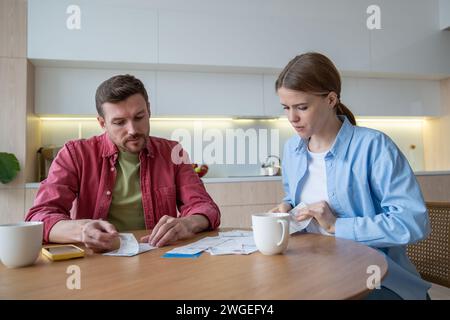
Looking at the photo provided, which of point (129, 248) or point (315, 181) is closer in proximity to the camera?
point (129, 248)

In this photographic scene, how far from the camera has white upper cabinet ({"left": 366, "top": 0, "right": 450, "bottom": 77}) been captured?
383 cm

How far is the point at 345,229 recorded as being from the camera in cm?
108

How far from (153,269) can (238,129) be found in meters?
3.17

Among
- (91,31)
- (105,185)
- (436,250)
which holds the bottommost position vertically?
(436,250)

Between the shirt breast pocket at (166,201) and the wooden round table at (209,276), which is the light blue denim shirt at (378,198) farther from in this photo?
the shirt breast pocket at (166,201)

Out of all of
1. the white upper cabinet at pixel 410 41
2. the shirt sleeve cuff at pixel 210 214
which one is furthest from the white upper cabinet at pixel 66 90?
the white upper cabinet at pixel 410 41

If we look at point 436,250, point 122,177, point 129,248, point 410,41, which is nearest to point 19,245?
point 129,248

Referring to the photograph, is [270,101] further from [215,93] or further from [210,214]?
[210,214]

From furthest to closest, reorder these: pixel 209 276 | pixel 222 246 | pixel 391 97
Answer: pixel 391 97 → pixel 222 246 → pixel 209 276

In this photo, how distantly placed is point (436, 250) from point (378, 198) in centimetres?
24

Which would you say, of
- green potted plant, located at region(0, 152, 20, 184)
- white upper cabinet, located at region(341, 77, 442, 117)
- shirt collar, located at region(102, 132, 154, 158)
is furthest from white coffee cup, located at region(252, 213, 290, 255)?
white upper cabinet, located at region(341, 77, 442, 117)

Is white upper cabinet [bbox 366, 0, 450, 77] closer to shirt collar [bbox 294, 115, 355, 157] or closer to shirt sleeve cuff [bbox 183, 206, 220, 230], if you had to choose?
shirt collar [bbox 294, 115, 355, 157]

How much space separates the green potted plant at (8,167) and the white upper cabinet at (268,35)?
4.62 ft
